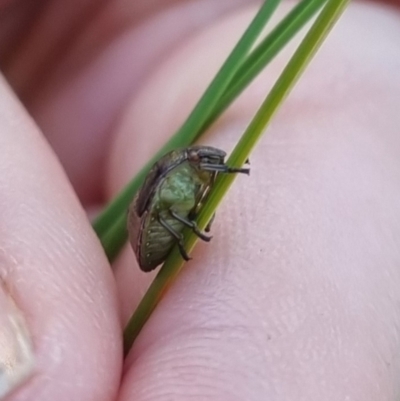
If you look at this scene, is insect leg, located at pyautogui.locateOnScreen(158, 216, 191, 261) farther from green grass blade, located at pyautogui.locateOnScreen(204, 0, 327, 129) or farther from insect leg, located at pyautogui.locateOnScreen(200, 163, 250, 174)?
green grass blade, located at pyautogui.locateOnScreen(204, 0, 327, 129)

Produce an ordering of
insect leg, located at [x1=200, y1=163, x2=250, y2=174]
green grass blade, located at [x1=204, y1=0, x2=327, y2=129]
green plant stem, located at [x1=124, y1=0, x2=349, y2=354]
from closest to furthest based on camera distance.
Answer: green plant stem, located at [x1=124, y1=0, x2=349, y2=354] → insect leg, located at [x1=200, y1=163, x2=250, y2=174] → green grass blade, located at [x1=204, y1=0, x2=327, y2=129]

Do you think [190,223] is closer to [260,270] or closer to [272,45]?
[260,270]

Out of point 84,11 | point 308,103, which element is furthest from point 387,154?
point 84,11

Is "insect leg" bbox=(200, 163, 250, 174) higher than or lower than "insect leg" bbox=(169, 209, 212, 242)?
higher

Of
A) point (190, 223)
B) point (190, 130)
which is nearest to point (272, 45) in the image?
point (190, 130)

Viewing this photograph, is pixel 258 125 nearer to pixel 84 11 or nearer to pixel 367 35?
pixel 367 35

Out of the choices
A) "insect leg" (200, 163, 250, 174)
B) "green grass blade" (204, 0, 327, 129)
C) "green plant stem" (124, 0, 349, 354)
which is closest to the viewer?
"green plant stem" (124, 0, 349, 354)

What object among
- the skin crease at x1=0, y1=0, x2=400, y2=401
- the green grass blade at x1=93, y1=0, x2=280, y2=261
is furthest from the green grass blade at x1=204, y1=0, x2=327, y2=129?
the skin crease at x1=0, y1=0, x2=400, y2=401

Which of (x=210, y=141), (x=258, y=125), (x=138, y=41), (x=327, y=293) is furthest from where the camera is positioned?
(x=138, y=41)
